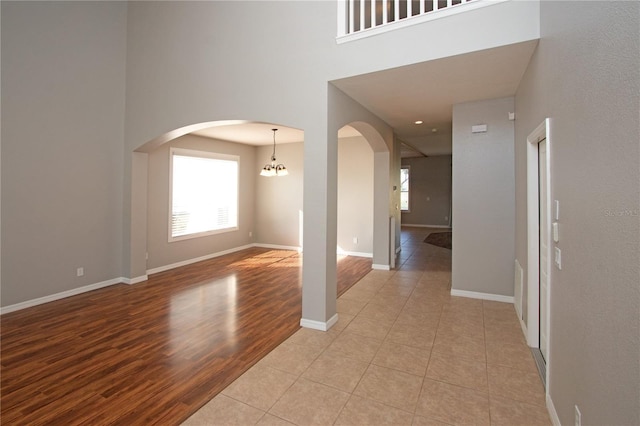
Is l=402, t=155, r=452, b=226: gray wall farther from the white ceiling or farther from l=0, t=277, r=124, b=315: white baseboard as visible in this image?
l=0, t=277, r=124, b=315: white baseboard

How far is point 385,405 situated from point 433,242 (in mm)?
7389

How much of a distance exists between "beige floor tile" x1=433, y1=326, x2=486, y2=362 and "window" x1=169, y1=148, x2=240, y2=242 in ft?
16.7

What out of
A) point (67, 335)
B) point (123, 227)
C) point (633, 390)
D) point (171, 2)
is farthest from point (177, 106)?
point (633, 390)

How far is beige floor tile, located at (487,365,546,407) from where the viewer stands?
2178 mm

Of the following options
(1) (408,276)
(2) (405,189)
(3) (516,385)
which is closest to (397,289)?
(1) (408,276)

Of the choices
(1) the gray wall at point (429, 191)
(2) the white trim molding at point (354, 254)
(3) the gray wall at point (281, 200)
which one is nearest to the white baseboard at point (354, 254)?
(2) the white trim molding at point (354, 254)

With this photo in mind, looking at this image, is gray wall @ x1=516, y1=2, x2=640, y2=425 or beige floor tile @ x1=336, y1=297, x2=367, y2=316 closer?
gray wall @ x1=516, y1=2, x2=640, y2=425

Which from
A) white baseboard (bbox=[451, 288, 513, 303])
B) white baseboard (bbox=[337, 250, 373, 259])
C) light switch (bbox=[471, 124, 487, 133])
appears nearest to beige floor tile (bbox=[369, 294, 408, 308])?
white baseboard (bbox=[451, 288, 513, 303])

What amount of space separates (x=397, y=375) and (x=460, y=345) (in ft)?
2.88

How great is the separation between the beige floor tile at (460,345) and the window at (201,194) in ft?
16.7

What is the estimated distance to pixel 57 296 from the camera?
13.8ft

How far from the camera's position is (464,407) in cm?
208

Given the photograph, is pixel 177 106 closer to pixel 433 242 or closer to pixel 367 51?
pixel 367 51

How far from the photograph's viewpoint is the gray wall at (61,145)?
3730mm
